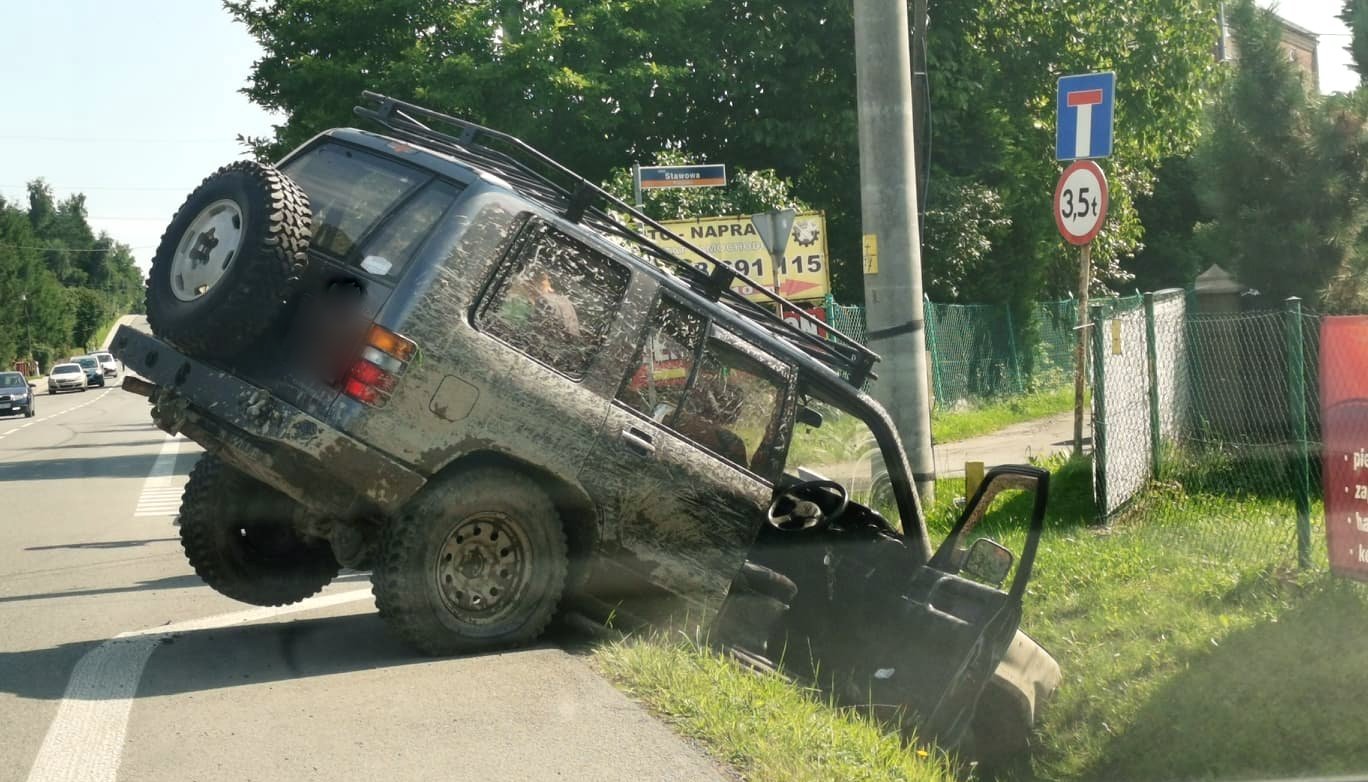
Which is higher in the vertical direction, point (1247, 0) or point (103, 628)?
point (1247, 0)

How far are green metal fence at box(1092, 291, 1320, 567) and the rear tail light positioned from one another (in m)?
5.31

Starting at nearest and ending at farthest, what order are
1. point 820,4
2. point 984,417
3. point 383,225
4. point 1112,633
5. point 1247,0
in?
point 383,225
point 1112,633
point 1247,0
point 984,417
point 820,4

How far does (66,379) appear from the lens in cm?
7612

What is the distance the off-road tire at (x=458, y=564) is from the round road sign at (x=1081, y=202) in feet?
23.0

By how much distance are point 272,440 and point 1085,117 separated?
8.50m

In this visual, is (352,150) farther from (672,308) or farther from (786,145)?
(786,145)

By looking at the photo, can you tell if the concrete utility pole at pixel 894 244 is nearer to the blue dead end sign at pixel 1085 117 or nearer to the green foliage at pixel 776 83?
the blue dead end sign at pixel 1085 117

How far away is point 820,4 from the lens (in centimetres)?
2717

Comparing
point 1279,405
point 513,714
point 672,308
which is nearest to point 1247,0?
point 1279,405

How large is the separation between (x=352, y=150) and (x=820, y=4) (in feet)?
70.0

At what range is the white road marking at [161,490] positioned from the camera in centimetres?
1584

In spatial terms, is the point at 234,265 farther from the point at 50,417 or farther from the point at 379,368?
the point at 50,417

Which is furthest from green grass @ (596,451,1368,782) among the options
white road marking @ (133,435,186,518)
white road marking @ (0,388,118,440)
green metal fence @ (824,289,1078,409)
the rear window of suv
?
white road marking @ (0,388,118,440)

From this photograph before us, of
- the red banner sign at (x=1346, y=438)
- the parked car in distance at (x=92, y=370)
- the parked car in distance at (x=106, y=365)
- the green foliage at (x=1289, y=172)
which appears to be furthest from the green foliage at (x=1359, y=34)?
the parked car in distance at (x=106, y=365)
